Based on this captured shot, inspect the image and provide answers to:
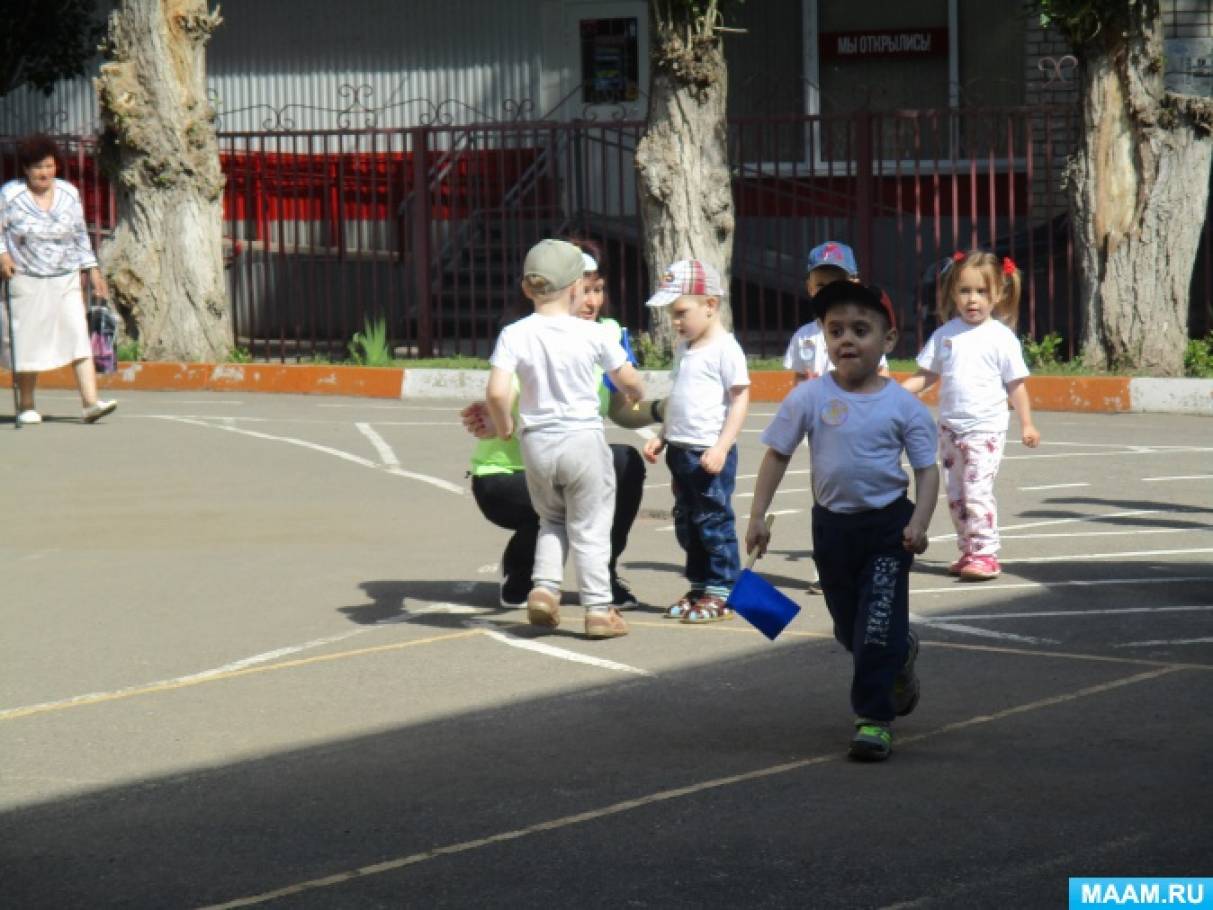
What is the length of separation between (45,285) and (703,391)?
7.92 metres

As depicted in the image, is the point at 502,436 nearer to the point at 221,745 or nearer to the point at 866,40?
the point at 221,745

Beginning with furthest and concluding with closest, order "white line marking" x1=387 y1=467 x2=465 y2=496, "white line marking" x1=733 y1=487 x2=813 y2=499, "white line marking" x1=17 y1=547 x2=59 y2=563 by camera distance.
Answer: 1. "white line marking" x1=387 y1=467 x2=465 y2=496
2. "white line marking" x1=733 y1=487 x2=813 y2=499
3. "white line marking" x1=17 y1=547 x2=59 y2=563

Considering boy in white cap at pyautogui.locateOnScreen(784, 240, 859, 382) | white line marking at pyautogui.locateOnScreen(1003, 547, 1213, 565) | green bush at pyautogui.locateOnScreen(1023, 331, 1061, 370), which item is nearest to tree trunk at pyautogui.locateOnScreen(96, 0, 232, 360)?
green bush at pyautogui.locateOnScreen(1023, 331, 1061, 370)

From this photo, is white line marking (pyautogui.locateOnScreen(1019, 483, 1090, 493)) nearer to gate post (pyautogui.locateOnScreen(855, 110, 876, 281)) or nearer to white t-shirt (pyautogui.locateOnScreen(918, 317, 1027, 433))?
white t-shirt (pyautogui.locateOnScreen(918, 317, 1027, 433))

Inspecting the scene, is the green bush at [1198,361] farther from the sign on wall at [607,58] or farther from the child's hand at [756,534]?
the child's hand at [756,534]

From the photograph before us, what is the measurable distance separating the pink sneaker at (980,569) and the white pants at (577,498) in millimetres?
1879

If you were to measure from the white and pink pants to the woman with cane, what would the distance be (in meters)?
7.40

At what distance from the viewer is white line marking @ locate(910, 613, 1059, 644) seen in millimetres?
7285

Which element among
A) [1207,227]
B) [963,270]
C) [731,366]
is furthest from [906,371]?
[731,366]

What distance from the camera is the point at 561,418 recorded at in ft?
24.1

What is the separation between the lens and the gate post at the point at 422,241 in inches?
726

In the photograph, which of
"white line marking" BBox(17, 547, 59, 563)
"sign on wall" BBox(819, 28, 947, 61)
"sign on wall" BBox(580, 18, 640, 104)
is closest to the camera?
"white line marking" BBox(17, 547, 59, 563)

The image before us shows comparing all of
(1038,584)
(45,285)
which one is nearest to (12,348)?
(45,285)

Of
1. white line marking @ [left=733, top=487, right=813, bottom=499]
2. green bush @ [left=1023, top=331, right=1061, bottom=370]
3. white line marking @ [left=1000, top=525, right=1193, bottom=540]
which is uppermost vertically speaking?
green bush @ [left=1023, top=331, right=1061, bottom=370]
